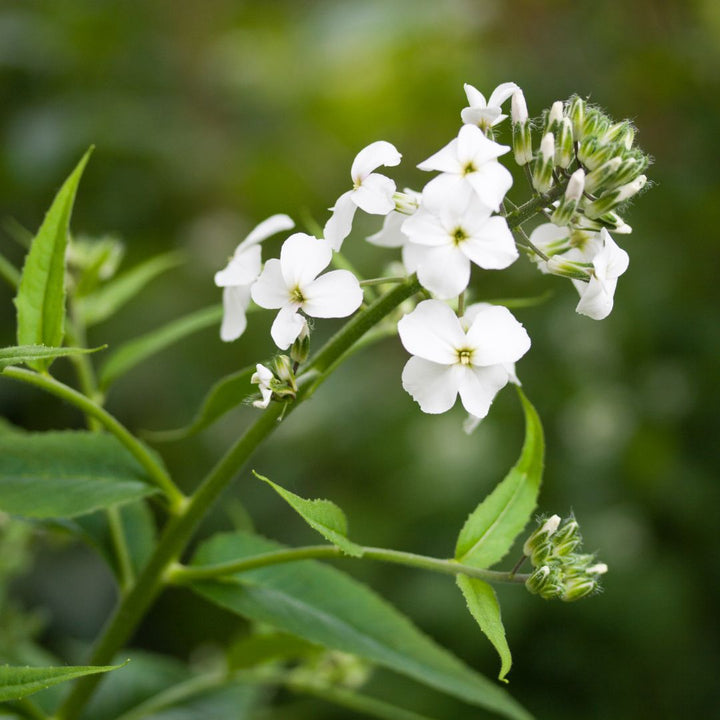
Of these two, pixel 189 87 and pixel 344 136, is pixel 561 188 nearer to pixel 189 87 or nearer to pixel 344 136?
pixel 344 136

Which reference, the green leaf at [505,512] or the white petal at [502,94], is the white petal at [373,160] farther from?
the green leaf at [505,512]

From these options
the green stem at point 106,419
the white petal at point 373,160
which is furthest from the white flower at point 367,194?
the green stem at point 106,419

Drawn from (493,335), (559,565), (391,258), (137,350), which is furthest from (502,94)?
(391,258)

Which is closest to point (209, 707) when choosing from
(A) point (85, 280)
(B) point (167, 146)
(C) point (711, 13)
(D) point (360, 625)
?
(D) point (360, 625)

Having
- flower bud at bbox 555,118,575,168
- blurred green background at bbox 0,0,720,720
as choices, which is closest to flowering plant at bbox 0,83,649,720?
flower bud at bbox 555,118,575,168

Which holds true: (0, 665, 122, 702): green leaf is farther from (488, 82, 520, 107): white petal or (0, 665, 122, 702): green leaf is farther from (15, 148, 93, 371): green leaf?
(488, 82, 520, 107): white petal

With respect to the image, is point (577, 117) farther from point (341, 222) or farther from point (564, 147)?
point (341, 222)
